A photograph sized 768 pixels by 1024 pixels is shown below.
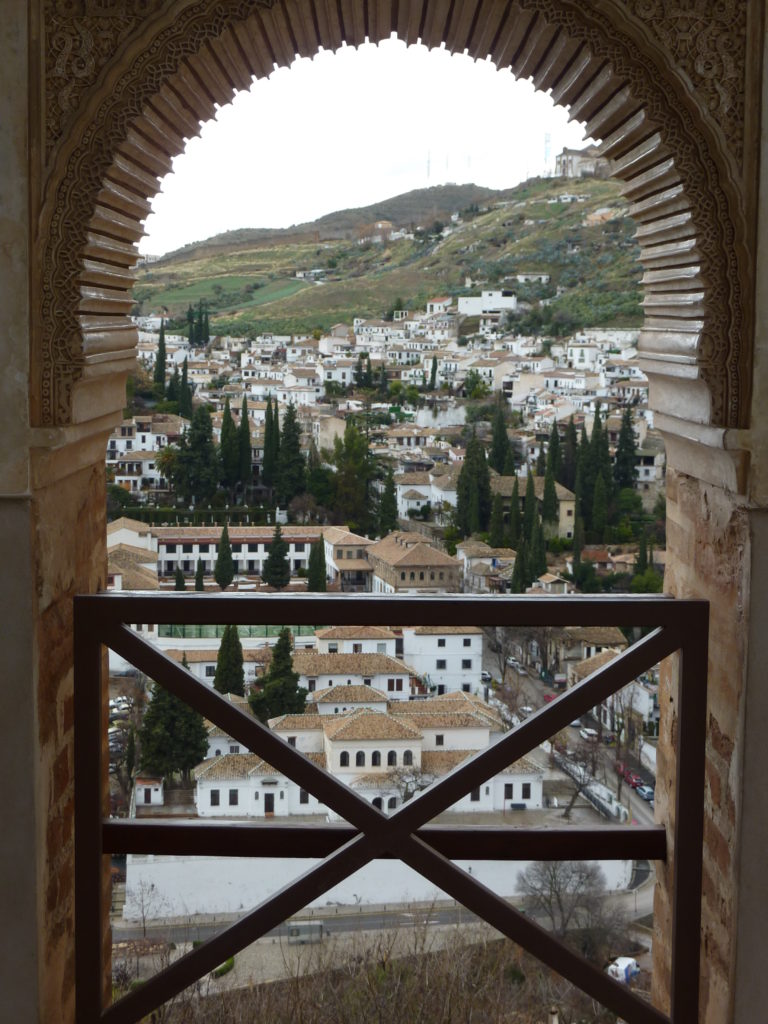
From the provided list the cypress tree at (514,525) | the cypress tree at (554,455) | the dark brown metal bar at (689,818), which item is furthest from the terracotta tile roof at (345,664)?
the cypress tree at (554,455)

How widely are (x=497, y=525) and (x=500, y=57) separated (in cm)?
294

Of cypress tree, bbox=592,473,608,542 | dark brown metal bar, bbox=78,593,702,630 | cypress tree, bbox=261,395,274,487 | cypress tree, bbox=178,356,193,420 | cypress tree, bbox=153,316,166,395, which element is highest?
cypress tree, bbox=153,316,166,395

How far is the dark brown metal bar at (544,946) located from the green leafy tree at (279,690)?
79cm

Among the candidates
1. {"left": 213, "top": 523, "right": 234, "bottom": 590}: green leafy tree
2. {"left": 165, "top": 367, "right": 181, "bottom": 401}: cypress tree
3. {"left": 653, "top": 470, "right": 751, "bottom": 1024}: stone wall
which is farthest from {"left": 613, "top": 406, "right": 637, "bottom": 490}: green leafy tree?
{"left": 653, "top": 470, "right": 751, "bottom": 1024}: stone wall

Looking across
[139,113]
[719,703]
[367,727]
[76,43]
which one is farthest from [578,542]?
[76,43]

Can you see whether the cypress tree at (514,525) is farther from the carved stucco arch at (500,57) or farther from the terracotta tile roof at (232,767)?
the carved stucco arch at (500,57)

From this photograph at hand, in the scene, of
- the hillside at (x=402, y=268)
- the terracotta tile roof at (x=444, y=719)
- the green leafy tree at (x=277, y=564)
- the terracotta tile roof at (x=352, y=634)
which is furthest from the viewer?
the hillside at (x=402, y=268)

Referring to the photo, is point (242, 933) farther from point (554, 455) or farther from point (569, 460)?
point (569, 460)

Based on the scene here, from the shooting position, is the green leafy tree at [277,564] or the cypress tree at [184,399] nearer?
the green leafy tree at [277,564]

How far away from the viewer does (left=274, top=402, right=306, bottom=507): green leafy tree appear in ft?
16.9

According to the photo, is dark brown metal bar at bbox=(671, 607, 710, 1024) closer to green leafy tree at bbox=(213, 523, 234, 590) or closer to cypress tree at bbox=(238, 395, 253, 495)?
green leafy tree at bbox=(213, 523, 234, 590)

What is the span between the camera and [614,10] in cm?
221

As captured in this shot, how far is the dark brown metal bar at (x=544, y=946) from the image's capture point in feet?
7.86

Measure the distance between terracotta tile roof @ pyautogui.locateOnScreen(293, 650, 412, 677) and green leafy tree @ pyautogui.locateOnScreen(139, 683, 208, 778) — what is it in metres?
0.36
